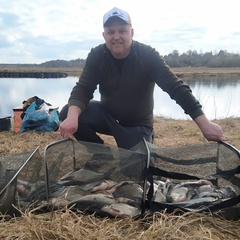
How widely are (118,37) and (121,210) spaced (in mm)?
1840

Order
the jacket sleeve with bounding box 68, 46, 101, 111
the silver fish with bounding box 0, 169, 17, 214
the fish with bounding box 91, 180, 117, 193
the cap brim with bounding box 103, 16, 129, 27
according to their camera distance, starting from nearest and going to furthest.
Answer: the silver fish with bounding box 0, 169, 17, 214, the fish with bounding box 91, 180, 117, 193, the cap brim with bounding box 103, 16, 129, 27, the jacket sleeve with bounding box 68, 46, 101, 111

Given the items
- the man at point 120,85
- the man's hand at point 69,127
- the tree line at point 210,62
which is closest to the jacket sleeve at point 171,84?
the man at point 120,85

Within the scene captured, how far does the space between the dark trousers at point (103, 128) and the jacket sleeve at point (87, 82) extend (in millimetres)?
178

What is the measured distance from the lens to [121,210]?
7.82 ft

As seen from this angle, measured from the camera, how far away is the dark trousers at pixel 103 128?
3.60 m

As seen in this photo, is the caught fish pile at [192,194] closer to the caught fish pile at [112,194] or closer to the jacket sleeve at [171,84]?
the caught fish pile at [112,194]

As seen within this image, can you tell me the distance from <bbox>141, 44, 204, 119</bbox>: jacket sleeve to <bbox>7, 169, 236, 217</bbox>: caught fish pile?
687 millimetres

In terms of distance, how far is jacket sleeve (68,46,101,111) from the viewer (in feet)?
11.4

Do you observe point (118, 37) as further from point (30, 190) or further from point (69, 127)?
point (30, 190)

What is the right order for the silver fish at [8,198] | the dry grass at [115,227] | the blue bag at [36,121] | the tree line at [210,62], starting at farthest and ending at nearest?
the tree line at [210,62]
the blue bag at [36,121]
the silver fish at [8,198]
the dry grass at [115,227]

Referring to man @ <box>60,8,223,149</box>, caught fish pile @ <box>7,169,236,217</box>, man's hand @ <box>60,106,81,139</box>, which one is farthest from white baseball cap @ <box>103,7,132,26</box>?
caught fish pile @ <box>7,169,236,217</box>

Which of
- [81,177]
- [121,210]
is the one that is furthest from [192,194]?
[81,177]

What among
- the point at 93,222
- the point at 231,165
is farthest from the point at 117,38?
the point at 93,222

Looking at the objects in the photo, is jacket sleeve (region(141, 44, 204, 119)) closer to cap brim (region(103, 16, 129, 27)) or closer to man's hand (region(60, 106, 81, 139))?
cap brim (region(103, 16, 129, 27))
